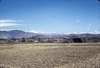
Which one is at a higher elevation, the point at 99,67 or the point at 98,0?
the point at 98,0

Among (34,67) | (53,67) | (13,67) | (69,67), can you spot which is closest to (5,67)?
(13,67)

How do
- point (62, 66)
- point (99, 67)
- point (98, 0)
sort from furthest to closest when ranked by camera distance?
1. point (98, 0)
2. point (62, 66)
3. point (99, 67)

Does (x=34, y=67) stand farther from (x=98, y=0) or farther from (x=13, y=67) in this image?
(x=98, y=0)

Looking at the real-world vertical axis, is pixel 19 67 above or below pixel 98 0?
below

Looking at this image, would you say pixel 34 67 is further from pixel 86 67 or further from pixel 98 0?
pixel 98 0

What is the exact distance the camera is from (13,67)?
818 inches

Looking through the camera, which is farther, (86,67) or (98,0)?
(98,0)

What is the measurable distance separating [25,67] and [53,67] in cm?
289

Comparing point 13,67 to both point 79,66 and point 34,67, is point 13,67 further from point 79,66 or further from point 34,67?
point 79,66

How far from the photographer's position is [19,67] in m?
20.8

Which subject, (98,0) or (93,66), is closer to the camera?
(93,66)

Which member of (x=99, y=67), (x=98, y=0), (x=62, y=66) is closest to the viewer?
(x=99, y=67)

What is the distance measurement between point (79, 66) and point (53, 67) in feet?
8.69

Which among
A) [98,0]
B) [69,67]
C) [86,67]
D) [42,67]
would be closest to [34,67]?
[42,67]
